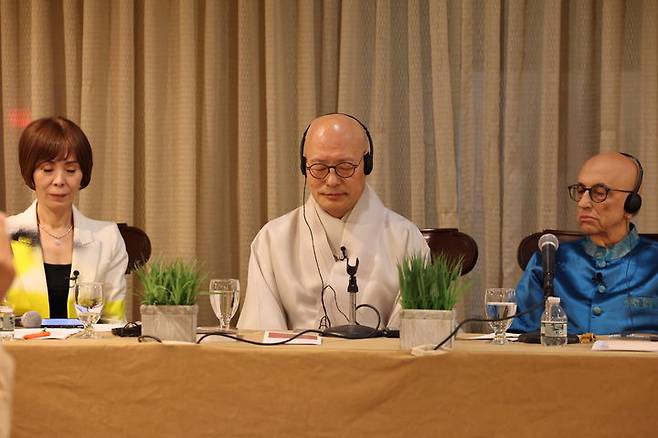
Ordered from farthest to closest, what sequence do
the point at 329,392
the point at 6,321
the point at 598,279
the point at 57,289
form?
the point at 57,289
the point at 598,279
the point at 6,321
the point at 329,392

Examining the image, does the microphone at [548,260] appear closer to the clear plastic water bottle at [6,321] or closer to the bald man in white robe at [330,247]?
the bald man in white robe at [330,247]

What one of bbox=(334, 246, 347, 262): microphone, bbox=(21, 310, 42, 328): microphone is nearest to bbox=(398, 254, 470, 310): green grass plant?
bbox=(334, 246, 347, 262): microphone

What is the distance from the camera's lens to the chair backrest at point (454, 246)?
3.49 meters

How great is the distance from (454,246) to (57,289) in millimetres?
1375

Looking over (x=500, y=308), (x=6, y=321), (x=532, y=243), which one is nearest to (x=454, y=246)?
(x=532, y=243)

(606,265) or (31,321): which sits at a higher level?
(606,265)

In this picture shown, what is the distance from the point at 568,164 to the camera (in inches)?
180

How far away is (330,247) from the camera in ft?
10.6

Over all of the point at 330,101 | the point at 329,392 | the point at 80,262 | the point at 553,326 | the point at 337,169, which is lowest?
the point at 329,392

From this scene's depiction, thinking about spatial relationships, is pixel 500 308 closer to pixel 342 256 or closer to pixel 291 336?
pixel 291 336

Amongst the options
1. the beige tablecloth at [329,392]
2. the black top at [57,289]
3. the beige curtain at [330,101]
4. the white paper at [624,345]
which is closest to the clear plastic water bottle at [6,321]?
the beige tablecloth at [329,392]

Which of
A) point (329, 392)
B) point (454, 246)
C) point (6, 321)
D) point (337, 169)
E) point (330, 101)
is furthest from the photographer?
point (330, 101)

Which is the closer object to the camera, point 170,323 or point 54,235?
point 170,323

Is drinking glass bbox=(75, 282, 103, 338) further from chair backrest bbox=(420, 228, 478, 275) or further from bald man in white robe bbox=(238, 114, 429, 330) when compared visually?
chair backrest bbox=(420, 228, 478, 275)
